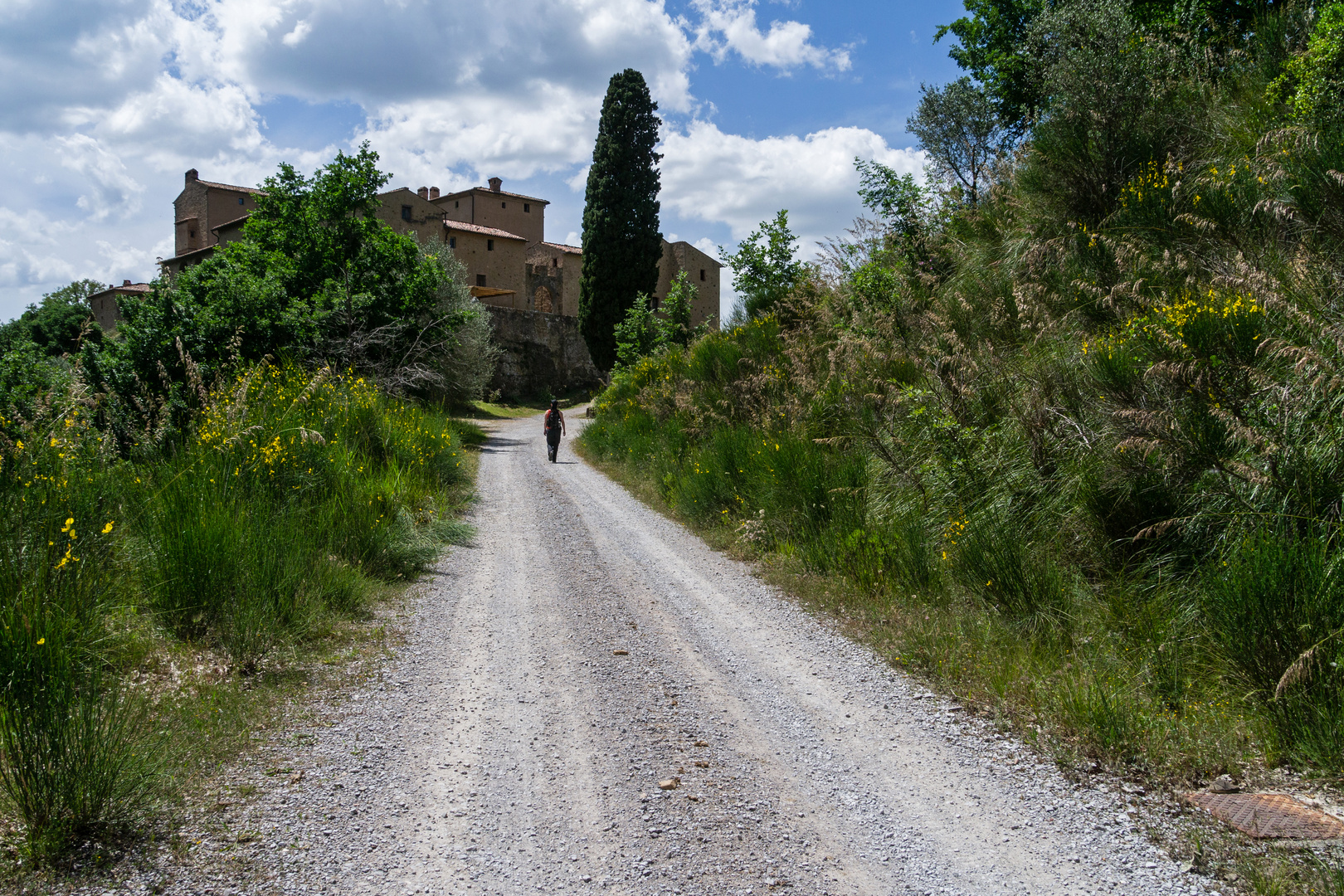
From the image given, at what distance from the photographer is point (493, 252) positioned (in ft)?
158

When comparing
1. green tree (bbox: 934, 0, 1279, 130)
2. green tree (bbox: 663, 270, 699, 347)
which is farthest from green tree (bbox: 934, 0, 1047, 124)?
green tree (bbox: 663, 270, 699, 347)

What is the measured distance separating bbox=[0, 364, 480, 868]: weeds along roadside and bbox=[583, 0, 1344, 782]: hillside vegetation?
412cm

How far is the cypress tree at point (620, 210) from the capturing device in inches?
1323

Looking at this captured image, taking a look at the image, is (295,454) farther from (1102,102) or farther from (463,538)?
(1102,102)

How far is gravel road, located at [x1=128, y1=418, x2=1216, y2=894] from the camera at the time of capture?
2.94 m

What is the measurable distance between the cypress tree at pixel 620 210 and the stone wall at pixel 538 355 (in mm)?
8080

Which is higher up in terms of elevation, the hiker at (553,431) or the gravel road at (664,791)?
the hiker at (553,431)

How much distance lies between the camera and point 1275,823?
9.98 ft

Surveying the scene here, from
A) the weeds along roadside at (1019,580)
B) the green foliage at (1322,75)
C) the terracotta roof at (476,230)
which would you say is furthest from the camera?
the terracotta roof at (476,230)

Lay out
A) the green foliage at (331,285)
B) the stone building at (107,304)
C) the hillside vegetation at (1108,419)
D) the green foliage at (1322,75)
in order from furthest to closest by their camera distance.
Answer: the stone building at (107,304) → the green foliage at (331,285) → the green foliage at (1322,75) → the hillside vegetation at (1108,419)

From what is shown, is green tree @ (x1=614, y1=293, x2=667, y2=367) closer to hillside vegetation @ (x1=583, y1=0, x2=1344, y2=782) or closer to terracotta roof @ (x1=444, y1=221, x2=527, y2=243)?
hillside vegetation @ (x1=583, y1=0, x2=1344, y2=782)

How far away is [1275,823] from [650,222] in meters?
33.3

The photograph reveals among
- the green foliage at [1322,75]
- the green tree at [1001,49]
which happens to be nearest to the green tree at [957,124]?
the green tree at [1001,49]

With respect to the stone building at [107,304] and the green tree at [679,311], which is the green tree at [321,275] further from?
the stone building at [107,304]
